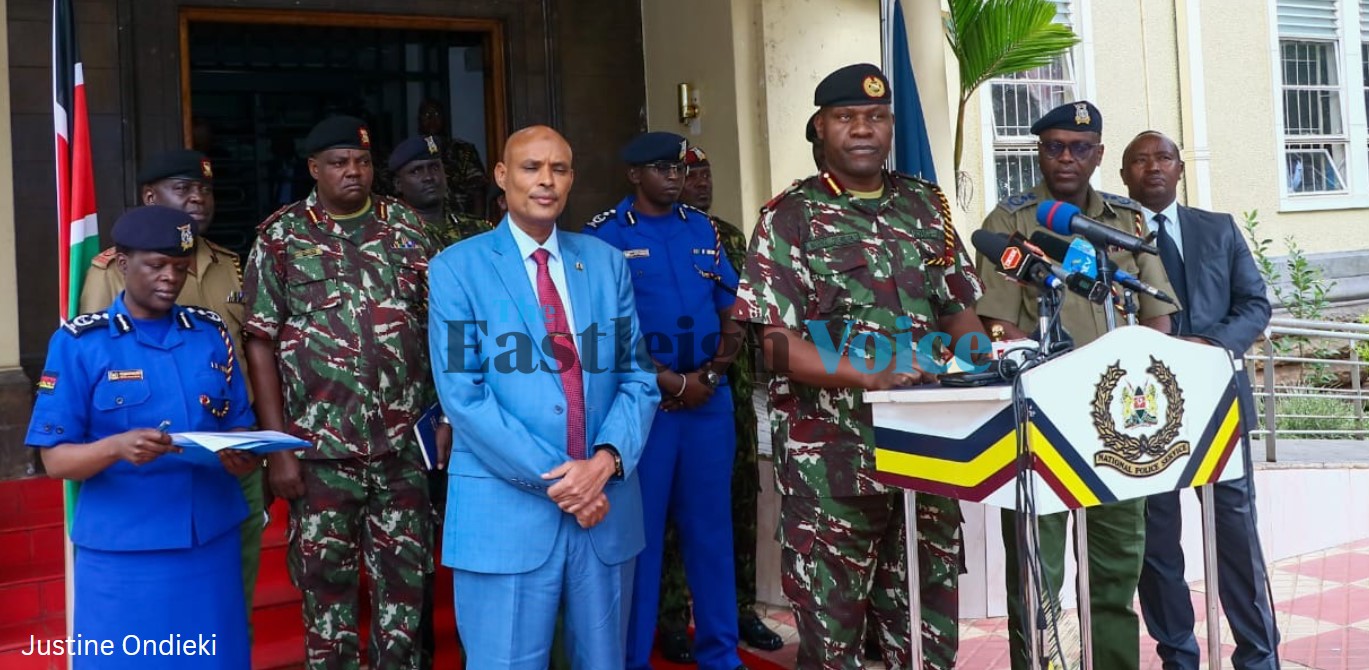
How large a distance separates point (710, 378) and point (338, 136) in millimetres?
1591

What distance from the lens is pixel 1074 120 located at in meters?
4.29

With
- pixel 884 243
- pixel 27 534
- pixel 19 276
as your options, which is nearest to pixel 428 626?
pixel 27 534

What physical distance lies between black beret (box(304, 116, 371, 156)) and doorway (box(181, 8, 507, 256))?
163 inches

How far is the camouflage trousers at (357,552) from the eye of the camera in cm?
405

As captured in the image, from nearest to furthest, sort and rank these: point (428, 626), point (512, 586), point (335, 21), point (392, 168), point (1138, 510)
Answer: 1. point (512, 586)
2. point (1138, 510)
3. point (428, 626)
4. point (392, 168)
5. point (335, 21)

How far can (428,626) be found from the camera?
4.77 metres

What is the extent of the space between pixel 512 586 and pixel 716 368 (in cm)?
168

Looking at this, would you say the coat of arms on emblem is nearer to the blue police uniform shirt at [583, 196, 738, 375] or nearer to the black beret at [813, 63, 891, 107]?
the black beret at [813, 63, 891, 107]

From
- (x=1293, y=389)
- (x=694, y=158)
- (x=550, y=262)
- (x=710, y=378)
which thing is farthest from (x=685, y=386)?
(x=1293, y=389)

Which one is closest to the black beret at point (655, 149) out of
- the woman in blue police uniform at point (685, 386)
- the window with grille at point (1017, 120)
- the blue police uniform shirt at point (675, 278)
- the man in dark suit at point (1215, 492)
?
the woman in blue police uniform at point (685, 386)

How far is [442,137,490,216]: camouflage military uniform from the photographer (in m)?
7.63

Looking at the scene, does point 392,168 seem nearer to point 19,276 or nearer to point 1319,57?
point 19,276

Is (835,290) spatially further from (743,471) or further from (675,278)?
(743,471)

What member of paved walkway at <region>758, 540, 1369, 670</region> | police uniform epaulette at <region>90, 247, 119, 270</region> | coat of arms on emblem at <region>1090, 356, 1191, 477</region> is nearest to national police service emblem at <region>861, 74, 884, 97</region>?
coat of arms on emblem at <region>1090, 356, 1191, 477</region>
